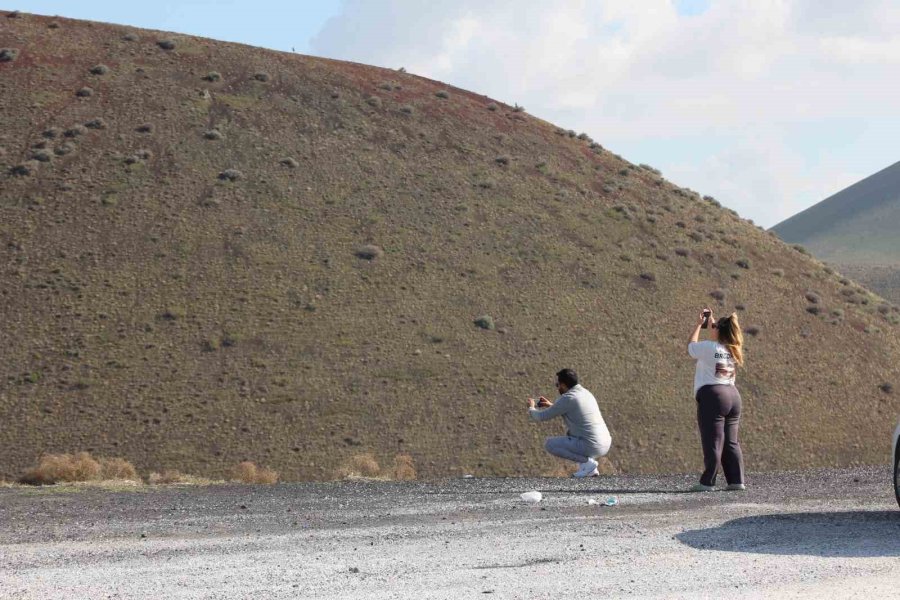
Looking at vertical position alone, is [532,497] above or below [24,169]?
below

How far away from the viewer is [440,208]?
167 ft

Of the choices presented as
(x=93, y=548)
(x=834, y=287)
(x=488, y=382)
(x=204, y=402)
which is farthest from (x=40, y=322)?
(x=834, y=287)

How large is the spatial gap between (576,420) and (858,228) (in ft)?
473

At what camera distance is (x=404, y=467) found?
33188 millimetres

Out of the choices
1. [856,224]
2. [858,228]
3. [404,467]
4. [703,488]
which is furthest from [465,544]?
[856,224]

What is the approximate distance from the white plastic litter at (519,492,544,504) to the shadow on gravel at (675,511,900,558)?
2.38 m

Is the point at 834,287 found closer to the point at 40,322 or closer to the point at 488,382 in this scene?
the point at 488,382

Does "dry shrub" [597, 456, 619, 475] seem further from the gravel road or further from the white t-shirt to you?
the white t-shirt

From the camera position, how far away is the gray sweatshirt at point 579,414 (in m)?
13.9

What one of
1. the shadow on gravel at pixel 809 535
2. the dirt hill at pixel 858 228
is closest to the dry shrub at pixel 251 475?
the shadow on gravel at pixel 809 535

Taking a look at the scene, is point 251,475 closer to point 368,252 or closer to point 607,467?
point 607,467

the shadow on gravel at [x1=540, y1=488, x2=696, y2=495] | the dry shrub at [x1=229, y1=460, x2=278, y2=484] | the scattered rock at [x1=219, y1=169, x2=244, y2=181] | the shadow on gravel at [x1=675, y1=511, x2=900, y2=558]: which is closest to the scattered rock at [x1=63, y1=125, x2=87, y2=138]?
the scattered rock at [x1=219, y1=169, x2=244, y2=181]

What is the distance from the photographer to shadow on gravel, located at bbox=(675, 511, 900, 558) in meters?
Answer: 8.70

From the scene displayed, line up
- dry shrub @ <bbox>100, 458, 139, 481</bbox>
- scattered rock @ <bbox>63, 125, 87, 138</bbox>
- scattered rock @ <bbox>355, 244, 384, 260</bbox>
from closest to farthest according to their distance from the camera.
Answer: dry shrub @ <bbox>100, 458, 139, 481</bbox>
scattered rock @ <bbox>355, 244, 384, 260</bbox>
scattered rock @ <bbox>63, 125, 87, 138</bbox>
